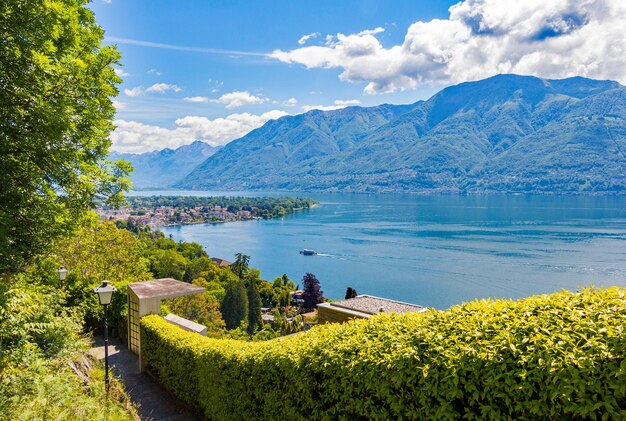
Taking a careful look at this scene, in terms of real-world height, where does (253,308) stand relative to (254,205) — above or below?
below

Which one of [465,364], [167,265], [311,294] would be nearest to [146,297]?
[465,364]

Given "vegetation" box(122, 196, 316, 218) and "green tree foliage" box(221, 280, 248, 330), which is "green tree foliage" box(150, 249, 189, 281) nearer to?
"green tree foliage" box(221, 280, 248, 330)

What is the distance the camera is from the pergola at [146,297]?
26.4 feet

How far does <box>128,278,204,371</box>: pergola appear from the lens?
8039 millimetres

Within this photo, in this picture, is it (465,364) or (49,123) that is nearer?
(465,364)

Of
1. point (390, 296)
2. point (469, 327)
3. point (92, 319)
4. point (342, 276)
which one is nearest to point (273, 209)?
point (342, 276)

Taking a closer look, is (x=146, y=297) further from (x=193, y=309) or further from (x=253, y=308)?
(x=253, y=308)

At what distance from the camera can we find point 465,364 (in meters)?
2.45

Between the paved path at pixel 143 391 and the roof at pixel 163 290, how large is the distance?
1.46 m

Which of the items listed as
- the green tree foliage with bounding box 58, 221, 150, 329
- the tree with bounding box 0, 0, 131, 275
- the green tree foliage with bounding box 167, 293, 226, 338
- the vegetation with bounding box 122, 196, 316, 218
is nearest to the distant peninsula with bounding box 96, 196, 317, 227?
the vegetation with bounding box 122, 196, 316, 218

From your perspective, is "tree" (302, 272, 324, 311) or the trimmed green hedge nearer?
the trimmed green hedge

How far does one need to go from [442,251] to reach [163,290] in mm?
60358

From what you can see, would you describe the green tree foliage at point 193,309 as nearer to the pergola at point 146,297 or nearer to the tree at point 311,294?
the pergola at point 146,297

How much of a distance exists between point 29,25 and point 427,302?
42.1 m
